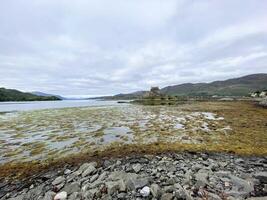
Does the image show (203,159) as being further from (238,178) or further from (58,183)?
(58,183)

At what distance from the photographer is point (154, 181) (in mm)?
6574

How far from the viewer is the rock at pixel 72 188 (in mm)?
6328

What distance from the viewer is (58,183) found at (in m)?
7.04

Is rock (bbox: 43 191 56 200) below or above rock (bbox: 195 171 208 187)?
below

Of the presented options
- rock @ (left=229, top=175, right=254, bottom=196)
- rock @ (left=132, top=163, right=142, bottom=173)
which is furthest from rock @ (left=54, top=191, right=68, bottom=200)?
rock @ (left=229, top=175, right=254, bottom=196)

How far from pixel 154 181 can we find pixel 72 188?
9.36 feet

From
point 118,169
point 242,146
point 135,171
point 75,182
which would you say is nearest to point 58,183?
point 75,182

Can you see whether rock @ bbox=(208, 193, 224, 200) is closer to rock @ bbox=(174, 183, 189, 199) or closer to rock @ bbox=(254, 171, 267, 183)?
rock @ bbox=(174, 183, 189, 199)

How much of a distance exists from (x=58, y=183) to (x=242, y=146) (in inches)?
425

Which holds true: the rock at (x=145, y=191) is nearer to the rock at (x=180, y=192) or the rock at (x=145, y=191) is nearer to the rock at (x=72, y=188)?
the rock at (x=180, y=192)

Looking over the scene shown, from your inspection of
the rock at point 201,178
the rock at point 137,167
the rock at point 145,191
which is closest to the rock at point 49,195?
the rock at point 145,191

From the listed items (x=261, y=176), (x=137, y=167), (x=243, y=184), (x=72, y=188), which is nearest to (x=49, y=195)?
(x=72, y=188)

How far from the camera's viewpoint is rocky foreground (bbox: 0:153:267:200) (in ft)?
18.9

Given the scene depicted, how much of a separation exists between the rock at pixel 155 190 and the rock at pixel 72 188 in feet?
8.23
